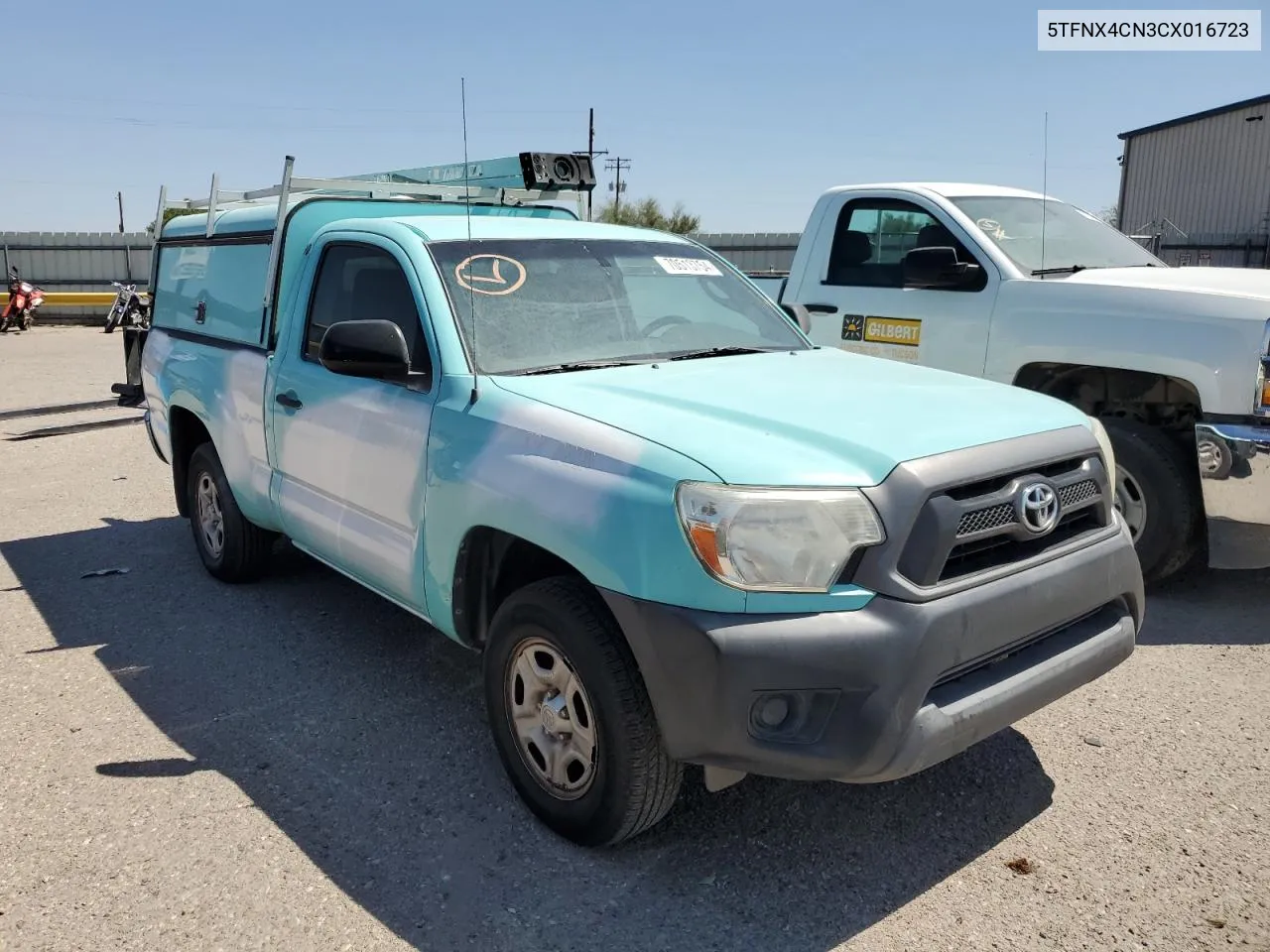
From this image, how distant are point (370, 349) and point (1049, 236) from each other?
427 cm

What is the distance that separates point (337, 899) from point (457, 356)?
1.70 metres

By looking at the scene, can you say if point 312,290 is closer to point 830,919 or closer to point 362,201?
point 362,201

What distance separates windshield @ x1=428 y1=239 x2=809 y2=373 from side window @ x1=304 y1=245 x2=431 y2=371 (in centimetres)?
20

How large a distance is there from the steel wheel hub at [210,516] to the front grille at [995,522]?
3978 mm

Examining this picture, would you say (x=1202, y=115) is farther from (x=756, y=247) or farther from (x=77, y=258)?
(x=77, y=258)

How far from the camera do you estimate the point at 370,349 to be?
11.4ft

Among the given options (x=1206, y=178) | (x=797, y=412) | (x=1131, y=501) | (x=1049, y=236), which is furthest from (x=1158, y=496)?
(x=1206, y=178)

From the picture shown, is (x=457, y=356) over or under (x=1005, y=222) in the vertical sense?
under

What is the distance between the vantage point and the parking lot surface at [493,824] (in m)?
2.77

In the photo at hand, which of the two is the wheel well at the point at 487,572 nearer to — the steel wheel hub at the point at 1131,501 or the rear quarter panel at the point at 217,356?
the rear quarter panel at the point at 217,356

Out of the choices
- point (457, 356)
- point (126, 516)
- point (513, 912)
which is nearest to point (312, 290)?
point (457, 356)

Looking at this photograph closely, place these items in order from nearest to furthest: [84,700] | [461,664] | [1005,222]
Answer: [84,700], [461,664], [1005,222]

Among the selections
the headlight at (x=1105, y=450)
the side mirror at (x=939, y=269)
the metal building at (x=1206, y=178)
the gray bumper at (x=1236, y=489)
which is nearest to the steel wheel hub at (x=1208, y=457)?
the gray bumper at (x=1236, y=489)

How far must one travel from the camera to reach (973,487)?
2828 millimetres
